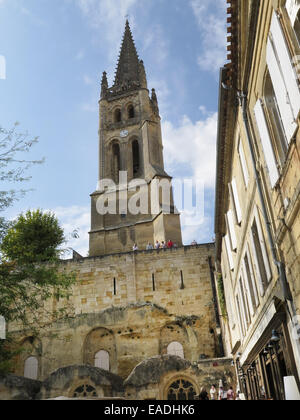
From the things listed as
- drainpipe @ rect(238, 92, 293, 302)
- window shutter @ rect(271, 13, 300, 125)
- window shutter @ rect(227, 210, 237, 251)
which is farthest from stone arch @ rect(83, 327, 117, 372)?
window shutter @ rect(271, 13, 300, 125)

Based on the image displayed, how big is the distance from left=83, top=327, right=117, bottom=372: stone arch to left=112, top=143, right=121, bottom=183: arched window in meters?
15.2

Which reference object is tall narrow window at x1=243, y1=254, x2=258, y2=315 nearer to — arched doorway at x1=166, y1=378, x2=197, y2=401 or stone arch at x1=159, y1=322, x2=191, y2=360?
arched doorway at x1=166, y1=378, x2=197, y2=401

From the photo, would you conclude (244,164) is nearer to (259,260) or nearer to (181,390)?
(259,260)

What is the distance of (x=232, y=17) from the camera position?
7.46 meters

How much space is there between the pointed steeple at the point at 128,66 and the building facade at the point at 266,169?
1242 inches

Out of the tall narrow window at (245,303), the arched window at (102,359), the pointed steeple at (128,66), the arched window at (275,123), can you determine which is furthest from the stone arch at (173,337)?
the pointed steeple at (128,66)

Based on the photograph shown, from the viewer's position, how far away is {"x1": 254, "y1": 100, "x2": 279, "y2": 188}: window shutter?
5909mm

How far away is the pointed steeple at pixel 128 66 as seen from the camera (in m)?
39.8

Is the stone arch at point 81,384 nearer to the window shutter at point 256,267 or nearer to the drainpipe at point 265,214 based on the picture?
the window shutter at point 256,267

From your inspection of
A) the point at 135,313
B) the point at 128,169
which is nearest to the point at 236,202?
the point at 135,313
